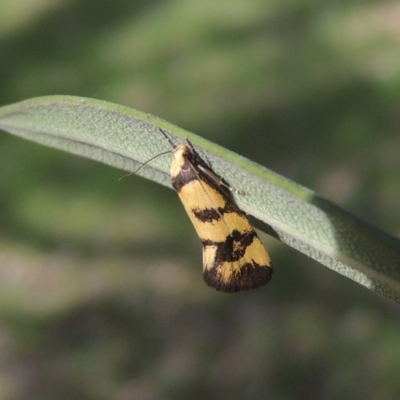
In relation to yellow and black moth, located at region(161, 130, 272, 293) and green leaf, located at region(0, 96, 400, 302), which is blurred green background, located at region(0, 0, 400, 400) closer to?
yellow and black moth, located at region(161, 130, 272, 293)

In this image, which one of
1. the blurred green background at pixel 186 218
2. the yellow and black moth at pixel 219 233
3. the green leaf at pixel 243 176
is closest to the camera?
the green leaf at pixel 243 176

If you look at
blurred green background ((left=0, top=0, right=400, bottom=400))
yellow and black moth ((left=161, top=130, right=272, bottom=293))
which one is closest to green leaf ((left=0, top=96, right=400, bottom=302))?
yellow and black moth ((left=161, top=130, right=272, bottom=293))

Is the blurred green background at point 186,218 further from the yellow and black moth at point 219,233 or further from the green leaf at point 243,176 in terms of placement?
the green leaf at point 243,176

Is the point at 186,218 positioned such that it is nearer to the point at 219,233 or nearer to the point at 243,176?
the point at 219,233

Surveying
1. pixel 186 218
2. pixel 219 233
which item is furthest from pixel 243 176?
pixel 186 218

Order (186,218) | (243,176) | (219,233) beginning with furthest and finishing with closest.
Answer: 1. (186,218)
2. (219,233)
3. (243,176)

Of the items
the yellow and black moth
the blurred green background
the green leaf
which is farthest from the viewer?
the blurred green background

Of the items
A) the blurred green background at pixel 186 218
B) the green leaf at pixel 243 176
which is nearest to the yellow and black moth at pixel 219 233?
the green leaf at pixel 243 176
